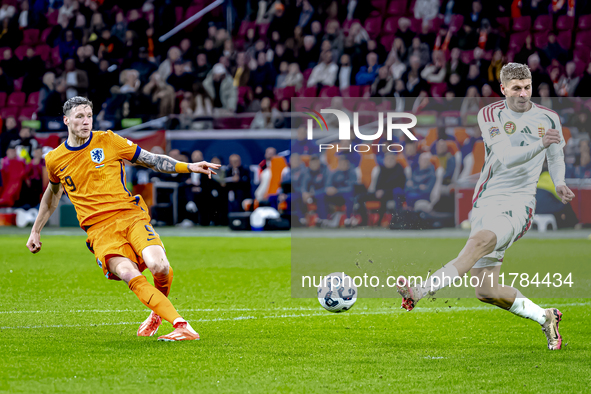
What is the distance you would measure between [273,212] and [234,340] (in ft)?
34.9

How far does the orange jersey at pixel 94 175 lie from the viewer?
572 centimetres

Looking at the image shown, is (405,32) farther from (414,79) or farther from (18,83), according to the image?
(18,83)

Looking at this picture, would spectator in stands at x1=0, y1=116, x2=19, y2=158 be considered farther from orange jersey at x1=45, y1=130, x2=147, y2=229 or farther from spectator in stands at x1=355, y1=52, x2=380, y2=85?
orange jersey at x1=45, y1=130, x2=147, y2=229

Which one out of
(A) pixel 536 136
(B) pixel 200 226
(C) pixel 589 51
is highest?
(C) pixel 589 51

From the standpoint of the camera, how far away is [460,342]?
559 cm

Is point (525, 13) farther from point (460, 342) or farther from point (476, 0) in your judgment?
point (460, 342)

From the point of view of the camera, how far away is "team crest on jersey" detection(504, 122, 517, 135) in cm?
541

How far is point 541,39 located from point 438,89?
3.11m

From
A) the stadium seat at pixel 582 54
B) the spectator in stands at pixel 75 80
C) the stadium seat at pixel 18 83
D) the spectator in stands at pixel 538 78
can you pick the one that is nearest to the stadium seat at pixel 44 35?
the stadium seat at pixel 18 83

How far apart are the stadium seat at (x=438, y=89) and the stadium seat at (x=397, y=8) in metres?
3.94

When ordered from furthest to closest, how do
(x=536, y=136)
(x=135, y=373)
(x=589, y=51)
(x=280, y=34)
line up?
(x=280, y=34) < (x=589, y=51) < (x=536, y=136) < (x=135, y=373)

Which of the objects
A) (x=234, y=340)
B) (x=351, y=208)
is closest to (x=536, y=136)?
(x=234, y=340)

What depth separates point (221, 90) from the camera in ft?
62.0

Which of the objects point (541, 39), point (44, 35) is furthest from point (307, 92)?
point (44, 35)
